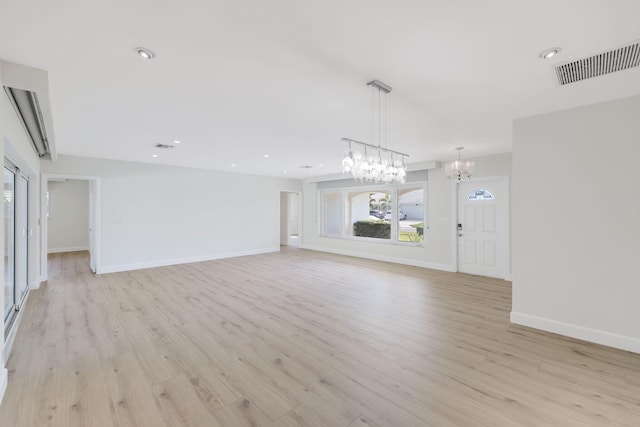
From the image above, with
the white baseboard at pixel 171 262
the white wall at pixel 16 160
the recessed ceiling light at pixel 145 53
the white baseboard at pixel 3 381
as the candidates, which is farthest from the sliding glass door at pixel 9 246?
the white baseboard at pixel 171 262

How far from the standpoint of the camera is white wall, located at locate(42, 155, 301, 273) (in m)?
5.96

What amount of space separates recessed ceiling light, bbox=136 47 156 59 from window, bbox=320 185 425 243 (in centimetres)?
606

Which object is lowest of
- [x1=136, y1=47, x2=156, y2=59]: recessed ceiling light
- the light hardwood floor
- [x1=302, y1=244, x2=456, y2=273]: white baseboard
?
the light hardwood floor

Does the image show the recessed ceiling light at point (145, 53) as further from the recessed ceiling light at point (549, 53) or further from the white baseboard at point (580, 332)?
the white baseboard at point (580, 332)

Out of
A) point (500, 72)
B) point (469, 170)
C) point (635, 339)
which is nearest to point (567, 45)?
point (500, 72)

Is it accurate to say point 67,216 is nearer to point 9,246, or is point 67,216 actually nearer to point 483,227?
point 9,246

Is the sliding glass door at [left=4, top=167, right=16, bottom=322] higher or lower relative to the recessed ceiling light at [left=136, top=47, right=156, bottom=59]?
lower

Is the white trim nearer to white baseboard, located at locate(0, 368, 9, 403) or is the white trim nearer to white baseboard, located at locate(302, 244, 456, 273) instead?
white baseboard, located at locate(302, 244, 456, 273)

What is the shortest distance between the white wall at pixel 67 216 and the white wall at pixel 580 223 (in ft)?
38.0

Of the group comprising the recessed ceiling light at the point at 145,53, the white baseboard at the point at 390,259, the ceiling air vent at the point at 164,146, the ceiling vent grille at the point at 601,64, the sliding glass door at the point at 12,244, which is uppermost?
the ceiling air vent at the point at 164,146

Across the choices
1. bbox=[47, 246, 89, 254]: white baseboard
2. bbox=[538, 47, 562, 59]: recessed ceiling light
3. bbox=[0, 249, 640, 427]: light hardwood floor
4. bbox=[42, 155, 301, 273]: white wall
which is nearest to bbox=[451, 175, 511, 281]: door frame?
bbox=[0, 249, 640, 427]: light hardwood floor

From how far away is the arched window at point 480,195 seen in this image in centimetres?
575

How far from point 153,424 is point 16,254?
387 cm

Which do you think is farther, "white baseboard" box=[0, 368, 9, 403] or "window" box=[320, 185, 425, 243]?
"window" box=[320, 185, 425, 243]
